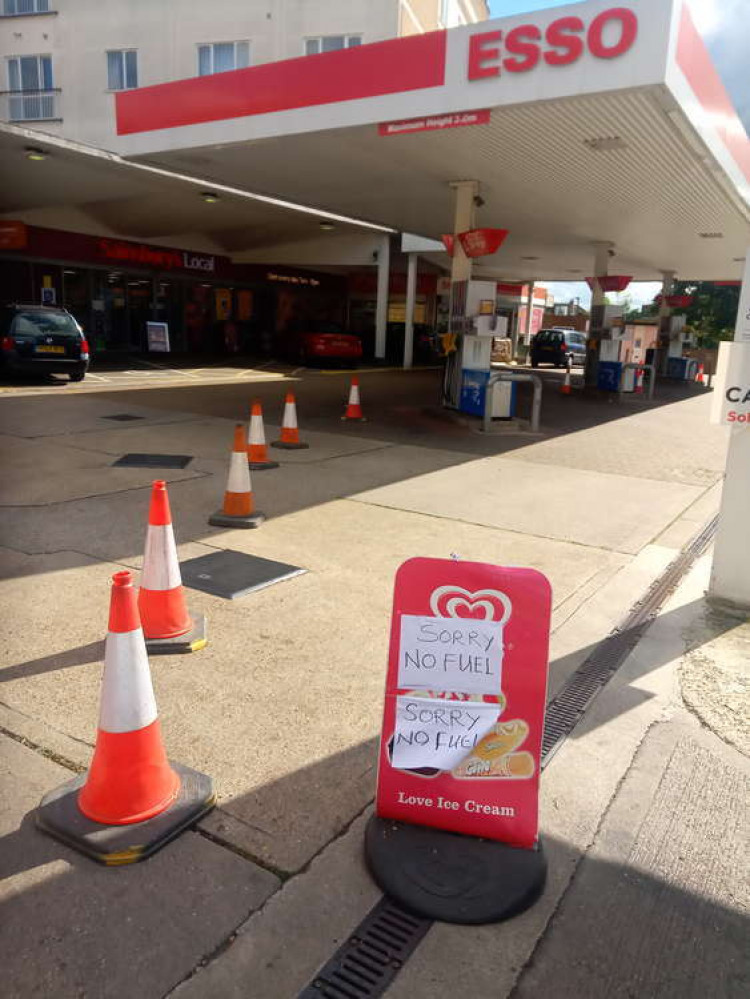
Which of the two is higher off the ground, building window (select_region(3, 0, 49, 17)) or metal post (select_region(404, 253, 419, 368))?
building window (select_region(3, 0, 49, 17))

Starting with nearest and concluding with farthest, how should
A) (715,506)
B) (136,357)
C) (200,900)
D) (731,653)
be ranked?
(200,900) → (731,653) → (715,506) → (136,357)

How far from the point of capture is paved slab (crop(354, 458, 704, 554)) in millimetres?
6371

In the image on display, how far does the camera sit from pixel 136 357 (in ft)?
79.3

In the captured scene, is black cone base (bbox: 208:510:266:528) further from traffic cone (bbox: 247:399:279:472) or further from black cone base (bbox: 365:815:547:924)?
black cone base (bbox: 365:815:547:924)

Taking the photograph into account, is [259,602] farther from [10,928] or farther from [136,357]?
[136,357]

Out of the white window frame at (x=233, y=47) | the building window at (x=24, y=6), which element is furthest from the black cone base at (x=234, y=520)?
the building window at (x=24, y=6)

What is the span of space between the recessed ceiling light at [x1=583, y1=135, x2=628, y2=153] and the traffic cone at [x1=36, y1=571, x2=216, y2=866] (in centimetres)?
1007

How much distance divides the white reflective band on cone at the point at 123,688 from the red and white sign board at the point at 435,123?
8522 mm

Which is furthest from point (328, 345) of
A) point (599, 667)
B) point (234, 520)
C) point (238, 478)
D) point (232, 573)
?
point (599, 667)

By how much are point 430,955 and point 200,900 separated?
2.23ft

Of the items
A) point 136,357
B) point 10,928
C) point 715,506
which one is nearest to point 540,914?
point 10,928

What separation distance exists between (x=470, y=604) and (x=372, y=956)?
40.2 inches

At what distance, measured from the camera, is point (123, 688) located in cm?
246

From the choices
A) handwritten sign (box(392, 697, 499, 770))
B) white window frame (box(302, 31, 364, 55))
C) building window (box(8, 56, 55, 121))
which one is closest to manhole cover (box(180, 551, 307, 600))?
handwritten sign (box(392, 697, 499, 770))
